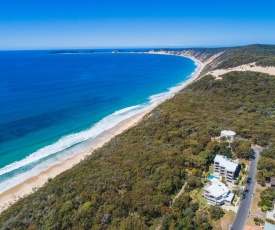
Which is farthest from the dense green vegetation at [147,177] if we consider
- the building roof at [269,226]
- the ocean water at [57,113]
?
the ocean water at [57,113]

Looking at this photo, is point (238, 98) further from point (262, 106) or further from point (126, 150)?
point (126, 150)

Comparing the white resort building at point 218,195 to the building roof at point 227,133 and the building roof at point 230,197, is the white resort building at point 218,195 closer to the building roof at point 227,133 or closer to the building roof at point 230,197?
the building roof at point 230,197

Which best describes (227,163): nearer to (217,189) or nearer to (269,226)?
(217,189)

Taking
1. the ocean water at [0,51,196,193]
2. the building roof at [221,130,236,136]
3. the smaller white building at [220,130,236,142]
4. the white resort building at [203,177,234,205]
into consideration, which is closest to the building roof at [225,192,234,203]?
the white resort building at [203,177,234,205]

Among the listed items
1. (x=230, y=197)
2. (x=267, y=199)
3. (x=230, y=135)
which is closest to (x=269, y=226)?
(x=267, y=199)

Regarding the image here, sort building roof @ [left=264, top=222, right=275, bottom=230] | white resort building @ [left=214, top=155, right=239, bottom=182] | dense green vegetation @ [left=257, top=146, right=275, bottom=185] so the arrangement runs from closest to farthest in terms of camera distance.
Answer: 1. building roof @ [left=264, top=222, right=275, bottom=230]
2. dense green vegetation @ [left=257, top=146, right=275, bottom=185]
3. white resort building @ [left=214, top=155, right=239, bottom=182]

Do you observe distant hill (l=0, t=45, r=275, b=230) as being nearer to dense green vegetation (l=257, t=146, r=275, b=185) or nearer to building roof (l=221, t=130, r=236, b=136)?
dense green vegetation (l=257, t=146, r=275, b=185)

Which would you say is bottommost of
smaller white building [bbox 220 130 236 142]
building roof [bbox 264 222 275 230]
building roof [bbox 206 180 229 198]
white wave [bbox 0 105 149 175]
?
white wave [bbox 0 105 149 175]
